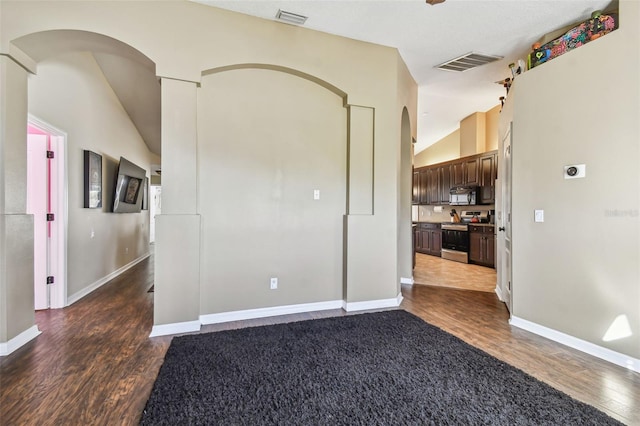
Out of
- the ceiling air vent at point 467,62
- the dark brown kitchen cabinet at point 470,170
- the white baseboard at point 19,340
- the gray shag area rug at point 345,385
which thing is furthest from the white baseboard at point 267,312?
the dark brown kitchen cabinet at point 470,170

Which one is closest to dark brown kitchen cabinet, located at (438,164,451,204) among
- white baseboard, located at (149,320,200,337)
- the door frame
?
white baseboard, located at (149,320,200,337)

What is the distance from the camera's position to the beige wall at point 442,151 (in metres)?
8.16

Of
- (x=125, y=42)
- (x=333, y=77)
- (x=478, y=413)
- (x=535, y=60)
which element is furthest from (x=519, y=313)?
(x=125, y=42)

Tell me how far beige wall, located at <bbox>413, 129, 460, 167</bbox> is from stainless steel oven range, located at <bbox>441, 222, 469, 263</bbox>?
2.04 metres

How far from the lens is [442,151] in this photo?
28.6 ft

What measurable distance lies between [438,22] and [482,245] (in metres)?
4.82

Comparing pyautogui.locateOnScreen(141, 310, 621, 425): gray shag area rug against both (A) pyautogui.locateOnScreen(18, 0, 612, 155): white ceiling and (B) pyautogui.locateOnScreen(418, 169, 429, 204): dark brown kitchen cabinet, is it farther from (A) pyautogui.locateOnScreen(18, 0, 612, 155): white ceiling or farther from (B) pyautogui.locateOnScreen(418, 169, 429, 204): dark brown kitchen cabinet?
(B) pyautogui.locateOnScreen(418, 169, 429, 204): dark brown kitchen cabinet

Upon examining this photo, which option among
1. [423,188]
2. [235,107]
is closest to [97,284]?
[235,107]

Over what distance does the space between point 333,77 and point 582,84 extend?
7.81ft

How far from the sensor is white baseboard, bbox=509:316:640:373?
2311 millimetres

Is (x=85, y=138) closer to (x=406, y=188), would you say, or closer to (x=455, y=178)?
(x=406, y=188)

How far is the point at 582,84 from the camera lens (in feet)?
8.68

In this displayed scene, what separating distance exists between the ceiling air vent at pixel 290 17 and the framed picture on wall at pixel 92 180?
3.20m

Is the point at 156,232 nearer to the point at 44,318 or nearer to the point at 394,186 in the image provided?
the point at 44,318
